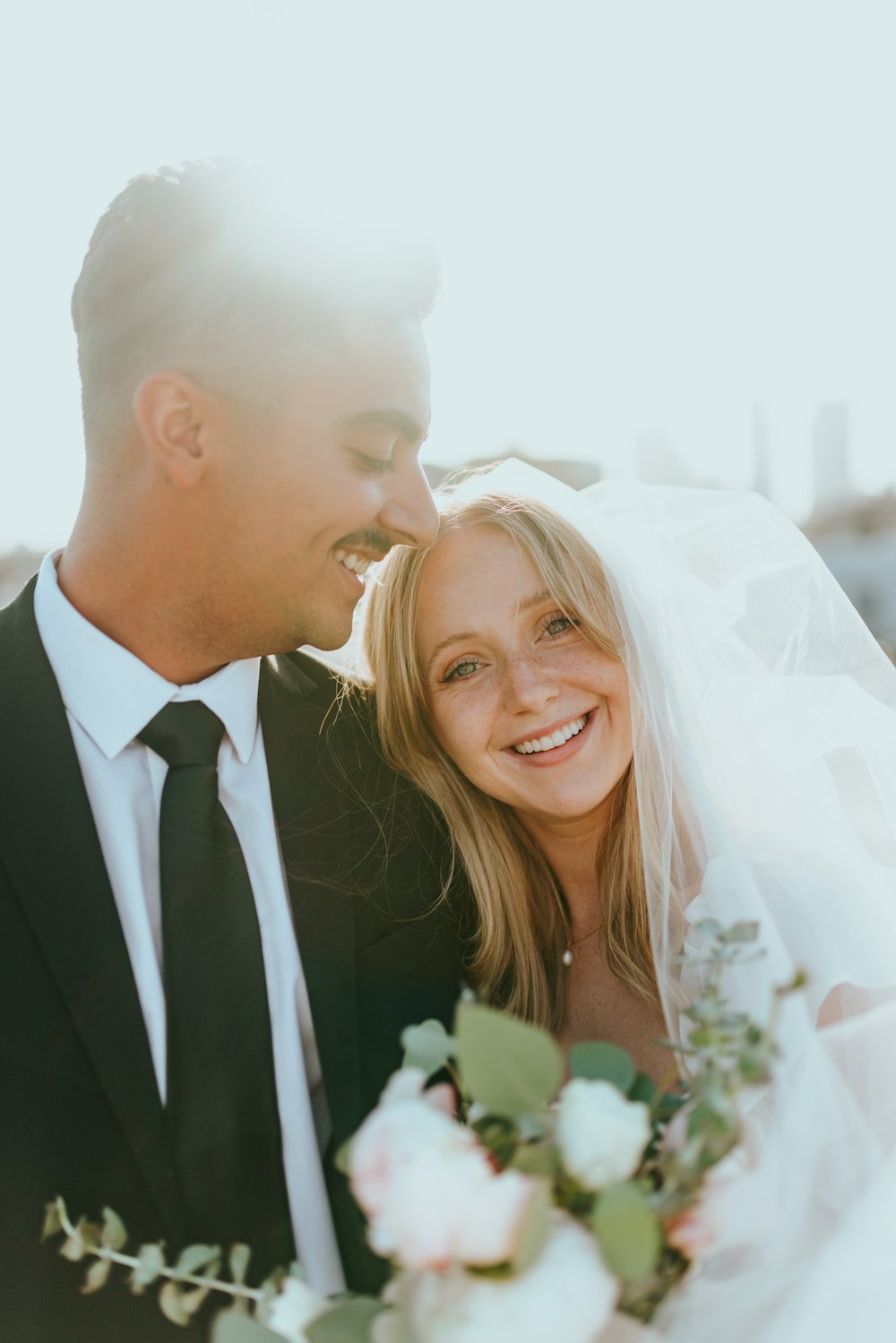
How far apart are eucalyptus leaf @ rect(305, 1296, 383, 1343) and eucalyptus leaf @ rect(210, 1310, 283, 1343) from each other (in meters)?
0.13

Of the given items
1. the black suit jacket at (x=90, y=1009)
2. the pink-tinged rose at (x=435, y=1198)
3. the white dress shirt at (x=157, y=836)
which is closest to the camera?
the pink-tinged rose at (x=435, y=1198)

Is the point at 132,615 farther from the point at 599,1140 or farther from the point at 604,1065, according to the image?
the point at 599,1140

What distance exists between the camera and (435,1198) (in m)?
1.05

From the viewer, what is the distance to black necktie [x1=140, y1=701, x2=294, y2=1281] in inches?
76.3

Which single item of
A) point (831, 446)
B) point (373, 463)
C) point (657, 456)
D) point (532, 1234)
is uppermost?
point (373, 463)

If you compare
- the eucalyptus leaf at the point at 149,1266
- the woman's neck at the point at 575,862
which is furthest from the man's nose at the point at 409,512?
the eucalyptus leaf at the point at 149,1266

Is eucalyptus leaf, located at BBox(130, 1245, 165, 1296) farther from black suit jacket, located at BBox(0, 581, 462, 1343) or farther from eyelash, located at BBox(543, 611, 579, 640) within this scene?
eyelash, located at BBox(543, 611, 579, 640)

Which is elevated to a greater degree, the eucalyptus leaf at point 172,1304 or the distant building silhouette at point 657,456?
the eucalyptus leaf at point 172,1304

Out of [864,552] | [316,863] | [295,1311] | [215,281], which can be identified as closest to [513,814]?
[316,863]

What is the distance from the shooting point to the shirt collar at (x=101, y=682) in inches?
84.5

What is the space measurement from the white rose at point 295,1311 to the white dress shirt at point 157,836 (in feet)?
2.54

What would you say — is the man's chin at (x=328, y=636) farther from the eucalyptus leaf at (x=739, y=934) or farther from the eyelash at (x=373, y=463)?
the eucalyptus leaf at (x=739, y=934)

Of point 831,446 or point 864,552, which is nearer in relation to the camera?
point 864,552

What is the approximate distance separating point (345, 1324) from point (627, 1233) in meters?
0.36
